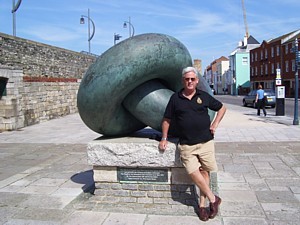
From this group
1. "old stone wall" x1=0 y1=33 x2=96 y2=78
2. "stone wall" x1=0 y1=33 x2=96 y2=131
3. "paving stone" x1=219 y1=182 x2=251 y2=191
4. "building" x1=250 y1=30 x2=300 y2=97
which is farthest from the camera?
"building" x1=250 y1=30 x2=300 y2=97

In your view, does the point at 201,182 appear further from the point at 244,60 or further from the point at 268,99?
the point at 244,60

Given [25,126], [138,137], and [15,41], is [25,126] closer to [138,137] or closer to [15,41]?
[15,41]

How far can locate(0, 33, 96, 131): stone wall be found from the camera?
13633 millimetres

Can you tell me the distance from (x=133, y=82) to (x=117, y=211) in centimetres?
152

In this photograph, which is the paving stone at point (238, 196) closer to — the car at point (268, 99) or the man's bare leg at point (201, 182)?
the man's bare leg at point (201, 182)

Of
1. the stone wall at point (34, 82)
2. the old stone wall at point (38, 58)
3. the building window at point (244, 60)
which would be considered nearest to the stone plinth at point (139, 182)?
the stone wall at point (34, 82)

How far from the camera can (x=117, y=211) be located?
396 centimetres

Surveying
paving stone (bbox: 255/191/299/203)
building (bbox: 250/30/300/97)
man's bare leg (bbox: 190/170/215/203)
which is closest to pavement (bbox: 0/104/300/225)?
paving stone (bbox: 255/191/299/203)

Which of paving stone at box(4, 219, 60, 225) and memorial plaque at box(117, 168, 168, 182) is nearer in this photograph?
paving stone at box(4, 219, 60, 225)

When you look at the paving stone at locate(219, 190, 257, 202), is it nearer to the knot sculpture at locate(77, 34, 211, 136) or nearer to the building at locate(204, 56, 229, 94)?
the knot sculpture at locate(77, 34, 211, 136)

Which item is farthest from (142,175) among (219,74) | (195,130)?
(219,74)

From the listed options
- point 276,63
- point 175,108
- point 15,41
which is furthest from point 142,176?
point 276,63

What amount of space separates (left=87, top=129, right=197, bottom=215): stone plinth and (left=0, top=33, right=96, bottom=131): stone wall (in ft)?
33.9

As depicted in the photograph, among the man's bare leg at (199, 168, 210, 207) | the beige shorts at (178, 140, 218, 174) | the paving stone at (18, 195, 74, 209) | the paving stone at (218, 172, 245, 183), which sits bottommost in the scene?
the paving stone at (218, 172, 245, 183)
